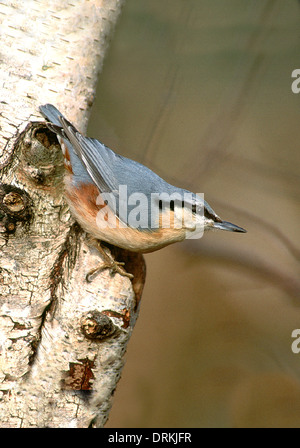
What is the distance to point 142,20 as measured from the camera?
3.07 metres

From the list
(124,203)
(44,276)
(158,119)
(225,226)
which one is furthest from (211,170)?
(44,276)

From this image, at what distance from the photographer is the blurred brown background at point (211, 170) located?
276 centimetres

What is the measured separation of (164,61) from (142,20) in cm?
32

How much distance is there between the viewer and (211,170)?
277cm

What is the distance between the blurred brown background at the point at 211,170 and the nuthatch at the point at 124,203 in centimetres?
98

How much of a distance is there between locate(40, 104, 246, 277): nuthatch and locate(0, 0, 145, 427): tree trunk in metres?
0.10

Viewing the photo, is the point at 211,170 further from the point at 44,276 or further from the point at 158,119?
the point at 44,276

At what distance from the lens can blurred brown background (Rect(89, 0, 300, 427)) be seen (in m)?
2.76

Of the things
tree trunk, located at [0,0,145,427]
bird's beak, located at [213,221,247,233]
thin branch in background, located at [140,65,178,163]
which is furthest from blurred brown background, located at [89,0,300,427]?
tree trunk, located at [0,0,145,427]

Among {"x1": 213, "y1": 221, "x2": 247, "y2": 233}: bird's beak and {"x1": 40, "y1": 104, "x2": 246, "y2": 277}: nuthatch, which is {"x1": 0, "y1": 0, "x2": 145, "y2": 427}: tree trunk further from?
{"x1": 213, "y1": 221, "x2": 247, "y2": 233}: bird's beak

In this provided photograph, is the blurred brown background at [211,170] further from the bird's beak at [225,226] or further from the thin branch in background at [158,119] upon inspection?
the bird's beak at [225,226]

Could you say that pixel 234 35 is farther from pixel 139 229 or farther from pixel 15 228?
pixel 15 228

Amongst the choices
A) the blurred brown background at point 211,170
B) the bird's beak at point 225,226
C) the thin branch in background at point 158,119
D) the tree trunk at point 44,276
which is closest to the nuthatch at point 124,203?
the bird's beak at point 225,226

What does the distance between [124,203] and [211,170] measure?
1.24 m
